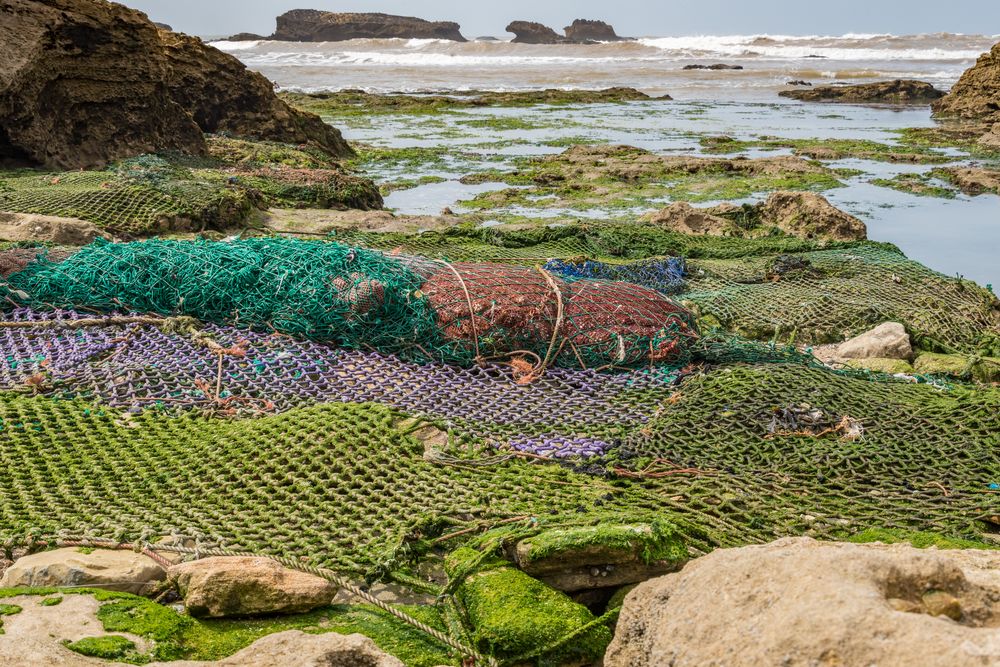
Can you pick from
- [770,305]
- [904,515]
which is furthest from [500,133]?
[904,515]

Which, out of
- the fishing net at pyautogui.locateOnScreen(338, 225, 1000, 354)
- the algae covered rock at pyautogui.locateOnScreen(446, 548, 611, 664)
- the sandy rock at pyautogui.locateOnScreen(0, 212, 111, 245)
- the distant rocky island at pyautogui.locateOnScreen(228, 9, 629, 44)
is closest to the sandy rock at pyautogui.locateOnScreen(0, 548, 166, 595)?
the algae covered rock at pyautogui.locateOnScreen(446, 548, 611, 664)

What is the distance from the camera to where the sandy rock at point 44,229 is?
23.2 feet

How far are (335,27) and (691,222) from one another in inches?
3494

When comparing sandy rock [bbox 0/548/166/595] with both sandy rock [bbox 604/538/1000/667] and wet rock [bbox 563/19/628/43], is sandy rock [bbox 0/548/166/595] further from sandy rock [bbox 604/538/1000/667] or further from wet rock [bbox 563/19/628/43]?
wet rock [bbox 563/19/628/43]

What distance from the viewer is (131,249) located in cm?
563

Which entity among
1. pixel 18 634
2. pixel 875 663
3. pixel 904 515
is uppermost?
pixel 875 663

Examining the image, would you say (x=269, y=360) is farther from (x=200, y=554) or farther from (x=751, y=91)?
(x=751, y=91)

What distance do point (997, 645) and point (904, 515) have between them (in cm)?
209

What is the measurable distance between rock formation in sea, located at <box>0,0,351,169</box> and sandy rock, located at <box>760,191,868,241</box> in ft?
25.6

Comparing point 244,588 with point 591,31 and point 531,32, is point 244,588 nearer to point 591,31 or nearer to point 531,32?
point 531,32

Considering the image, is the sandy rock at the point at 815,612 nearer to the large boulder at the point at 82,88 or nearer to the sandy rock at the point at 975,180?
the large boulder at the point at 82,88

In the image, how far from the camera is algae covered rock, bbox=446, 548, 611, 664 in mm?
2656

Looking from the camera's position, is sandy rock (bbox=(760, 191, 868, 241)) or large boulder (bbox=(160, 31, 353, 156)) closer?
sandy rock (bbox=(760, 191, 868, 241))

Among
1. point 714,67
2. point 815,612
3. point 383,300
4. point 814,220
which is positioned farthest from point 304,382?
point 714,67
